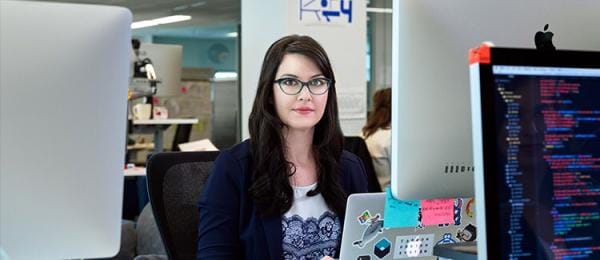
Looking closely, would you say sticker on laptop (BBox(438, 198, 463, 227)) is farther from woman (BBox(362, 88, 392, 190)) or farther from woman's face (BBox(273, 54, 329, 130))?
woman (BBox(362, 88, 392, 190))

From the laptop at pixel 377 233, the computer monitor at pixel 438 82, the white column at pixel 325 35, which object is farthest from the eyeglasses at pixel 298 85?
the white column at pixel 325 35

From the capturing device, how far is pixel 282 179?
1.78 m

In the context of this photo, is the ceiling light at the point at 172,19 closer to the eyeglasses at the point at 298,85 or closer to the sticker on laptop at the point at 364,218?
the eyeglasses at the point at 298,85

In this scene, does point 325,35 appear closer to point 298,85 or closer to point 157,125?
point 157,125

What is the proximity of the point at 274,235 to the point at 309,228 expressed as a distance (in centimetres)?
9

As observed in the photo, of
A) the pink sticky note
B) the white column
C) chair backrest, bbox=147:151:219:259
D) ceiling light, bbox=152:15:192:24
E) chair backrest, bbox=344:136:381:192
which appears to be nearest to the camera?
the pink sticky note

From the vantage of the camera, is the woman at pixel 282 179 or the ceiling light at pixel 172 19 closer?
the woman at pixel 282 179

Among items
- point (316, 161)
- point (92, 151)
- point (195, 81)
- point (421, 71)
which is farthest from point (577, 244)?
point (195, 81)

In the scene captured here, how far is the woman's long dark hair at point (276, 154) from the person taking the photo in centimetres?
175

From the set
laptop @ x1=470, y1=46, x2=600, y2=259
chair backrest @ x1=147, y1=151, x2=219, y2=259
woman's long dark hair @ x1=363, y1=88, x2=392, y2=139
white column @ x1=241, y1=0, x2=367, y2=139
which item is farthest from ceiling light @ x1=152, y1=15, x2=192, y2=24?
laptop @ x1=470, y1=46, x2=600, y2=259

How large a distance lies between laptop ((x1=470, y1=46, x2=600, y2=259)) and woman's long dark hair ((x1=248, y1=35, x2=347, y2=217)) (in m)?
0.78

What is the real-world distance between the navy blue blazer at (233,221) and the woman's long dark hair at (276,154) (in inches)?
1.1

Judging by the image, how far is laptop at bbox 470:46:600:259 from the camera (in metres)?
0.99

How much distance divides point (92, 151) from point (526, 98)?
62 centimetres
